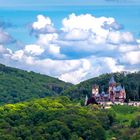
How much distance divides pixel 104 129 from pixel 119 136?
52.1ft

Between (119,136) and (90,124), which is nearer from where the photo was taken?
(119,136)

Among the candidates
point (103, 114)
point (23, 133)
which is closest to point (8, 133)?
point (23, 133)

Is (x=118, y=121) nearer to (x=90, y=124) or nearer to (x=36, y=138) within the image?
(x=90, y=124)

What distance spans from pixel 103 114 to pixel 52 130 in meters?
19.4

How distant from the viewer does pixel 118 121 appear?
196m

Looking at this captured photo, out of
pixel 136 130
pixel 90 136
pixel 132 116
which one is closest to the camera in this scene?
pixel 136 130

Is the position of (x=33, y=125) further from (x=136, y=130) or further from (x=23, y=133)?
(x=136, y=130)

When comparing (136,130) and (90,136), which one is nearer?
(136,130)

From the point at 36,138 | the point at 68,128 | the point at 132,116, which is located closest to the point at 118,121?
the point at 132,116

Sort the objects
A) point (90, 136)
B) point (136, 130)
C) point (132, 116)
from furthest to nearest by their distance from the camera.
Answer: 1. point (132, 116)
2. point (90, 136)
3. point (136, 130)

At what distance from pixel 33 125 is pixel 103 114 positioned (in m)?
23.5

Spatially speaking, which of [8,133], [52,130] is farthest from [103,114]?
[8,133]

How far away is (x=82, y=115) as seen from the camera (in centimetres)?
19475

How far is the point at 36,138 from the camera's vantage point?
591 ft
